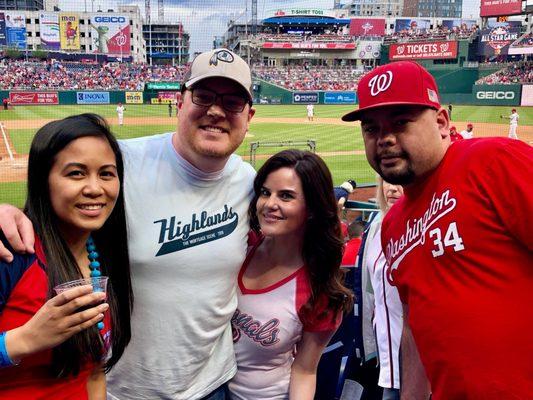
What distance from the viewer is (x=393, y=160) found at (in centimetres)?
195

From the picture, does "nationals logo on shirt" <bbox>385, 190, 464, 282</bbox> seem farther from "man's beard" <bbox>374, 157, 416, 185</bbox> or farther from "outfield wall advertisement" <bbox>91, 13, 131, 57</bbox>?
"outfield wall advertisement" <bbox>91, 13, 131, 57</bbox>

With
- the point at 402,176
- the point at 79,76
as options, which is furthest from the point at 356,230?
the point at 79,76

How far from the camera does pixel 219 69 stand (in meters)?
2.17

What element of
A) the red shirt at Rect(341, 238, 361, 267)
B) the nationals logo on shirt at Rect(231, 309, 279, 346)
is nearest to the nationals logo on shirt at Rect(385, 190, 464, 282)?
the nationals logo on shirt at Rect(231, 309, 279, 346)

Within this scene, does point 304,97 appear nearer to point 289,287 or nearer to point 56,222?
point 289,287

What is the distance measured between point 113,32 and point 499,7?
5756 centimetres

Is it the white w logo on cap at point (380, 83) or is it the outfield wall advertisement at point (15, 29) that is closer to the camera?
the white w logo on cap at point (380, 83)

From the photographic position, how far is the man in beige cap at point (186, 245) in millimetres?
2162

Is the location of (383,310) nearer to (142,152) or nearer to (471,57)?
(142,152)

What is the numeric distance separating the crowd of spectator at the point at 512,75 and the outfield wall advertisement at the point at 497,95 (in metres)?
1.96

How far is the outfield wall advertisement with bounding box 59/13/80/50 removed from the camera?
74.2 metres

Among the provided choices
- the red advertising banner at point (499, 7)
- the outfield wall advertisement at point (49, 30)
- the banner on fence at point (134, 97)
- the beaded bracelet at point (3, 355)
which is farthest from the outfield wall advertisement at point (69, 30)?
the beaded bracelet at point (3, 355)

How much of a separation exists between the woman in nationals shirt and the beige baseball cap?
447 millimetres

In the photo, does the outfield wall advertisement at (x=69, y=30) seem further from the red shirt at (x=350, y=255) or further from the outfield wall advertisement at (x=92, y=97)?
the red shirt at (x=350, y=255)
